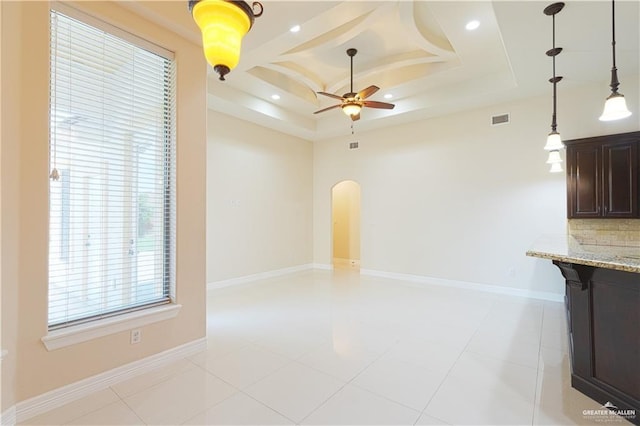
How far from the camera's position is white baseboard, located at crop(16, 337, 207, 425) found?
2.04 m

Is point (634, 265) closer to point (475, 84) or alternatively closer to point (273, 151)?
point (475, 84)

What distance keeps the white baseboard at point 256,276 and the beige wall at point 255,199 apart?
7 cm

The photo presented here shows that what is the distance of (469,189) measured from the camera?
5590 millimetres

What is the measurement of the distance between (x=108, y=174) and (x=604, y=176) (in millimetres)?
5793

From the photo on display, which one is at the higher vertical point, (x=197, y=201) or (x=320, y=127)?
(x=320, y=127)

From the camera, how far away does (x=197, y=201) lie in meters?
3.00

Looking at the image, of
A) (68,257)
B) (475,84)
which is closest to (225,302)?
(68,257)

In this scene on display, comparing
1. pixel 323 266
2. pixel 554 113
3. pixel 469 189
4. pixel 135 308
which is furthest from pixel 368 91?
pixel 323 266

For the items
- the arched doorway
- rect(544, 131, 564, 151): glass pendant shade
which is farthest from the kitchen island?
the arched doorway

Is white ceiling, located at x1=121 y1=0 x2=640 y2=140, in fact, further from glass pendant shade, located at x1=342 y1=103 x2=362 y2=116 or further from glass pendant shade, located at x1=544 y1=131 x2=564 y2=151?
glass pendant shade, located at x1=544 y1=131 x2=564 y2=151

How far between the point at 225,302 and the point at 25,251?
3018mm

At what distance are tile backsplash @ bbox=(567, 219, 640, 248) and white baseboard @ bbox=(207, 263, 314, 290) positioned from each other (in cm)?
527

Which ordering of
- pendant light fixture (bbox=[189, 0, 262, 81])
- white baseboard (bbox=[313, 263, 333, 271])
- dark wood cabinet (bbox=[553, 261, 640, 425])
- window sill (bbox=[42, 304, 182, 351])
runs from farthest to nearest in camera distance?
1. white baseboard (bbox=[313, 263, 333, 271])
2. window sill (bbox=[42, 304, 182, 351])
3. dark wood cabinet (bbox=[553, 261, 640, 425])
4. pendant light fixture (bbox=[189, 0, 262, 81])

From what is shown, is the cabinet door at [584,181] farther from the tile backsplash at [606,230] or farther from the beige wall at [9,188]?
the beige wall at [9,188]
